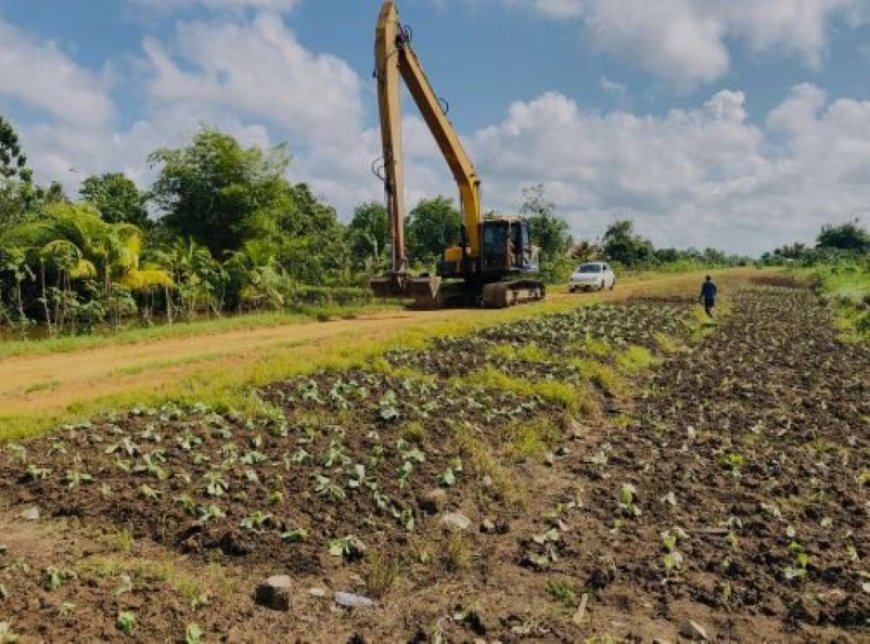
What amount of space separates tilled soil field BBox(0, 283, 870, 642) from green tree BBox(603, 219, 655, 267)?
219ft

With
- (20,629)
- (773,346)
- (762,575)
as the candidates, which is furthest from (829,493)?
(773,346)

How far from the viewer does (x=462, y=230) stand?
1142 inches

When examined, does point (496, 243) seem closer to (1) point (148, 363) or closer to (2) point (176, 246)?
(2) point (176, 246)

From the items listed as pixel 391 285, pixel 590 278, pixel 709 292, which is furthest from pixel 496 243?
pixel 590 278

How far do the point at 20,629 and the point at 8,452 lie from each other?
11.9ft

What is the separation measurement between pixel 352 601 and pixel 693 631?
2.61 meters

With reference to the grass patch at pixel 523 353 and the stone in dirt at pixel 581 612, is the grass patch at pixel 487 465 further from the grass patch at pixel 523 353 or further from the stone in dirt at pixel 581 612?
the grass patch at pixel 523 353

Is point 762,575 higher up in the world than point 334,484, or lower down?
lower down

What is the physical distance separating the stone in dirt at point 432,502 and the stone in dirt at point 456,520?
5.3 inches

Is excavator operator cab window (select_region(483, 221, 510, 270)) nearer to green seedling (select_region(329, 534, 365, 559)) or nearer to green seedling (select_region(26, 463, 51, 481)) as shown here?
green seedling (select_region(26, 463, 51, 481))

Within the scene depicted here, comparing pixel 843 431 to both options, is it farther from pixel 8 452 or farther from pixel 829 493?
pixel 8 452

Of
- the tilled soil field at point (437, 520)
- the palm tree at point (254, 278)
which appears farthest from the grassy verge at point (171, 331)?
the tilled soil field at point (437, 520)

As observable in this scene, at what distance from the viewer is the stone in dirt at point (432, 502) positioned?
25.3 ft

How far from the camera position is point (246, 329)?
22.3 m
